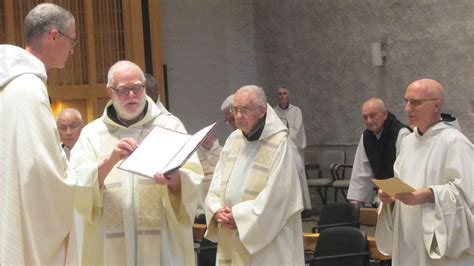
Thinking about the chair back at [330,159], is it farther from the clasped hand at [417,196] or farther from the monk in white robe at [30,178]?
the monk in white robe at [30,178]

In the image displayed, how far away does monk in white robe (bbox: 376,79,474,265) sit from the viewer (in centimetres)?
629

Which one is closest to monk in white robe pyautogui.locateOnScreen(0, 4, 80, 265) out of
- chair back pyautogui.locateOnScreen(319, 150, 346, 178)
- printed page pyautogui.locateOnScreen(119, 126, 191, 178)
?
printed page pyautogui.locateOnScreen(119, 126, 191, 178)

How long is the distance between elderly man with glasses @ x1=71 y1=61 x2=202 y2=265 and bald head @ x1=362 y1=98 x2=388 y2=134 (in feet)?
11.7

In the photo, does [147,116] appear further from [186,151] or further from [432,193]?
[432,193]

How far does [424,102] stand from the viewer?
6457 millimetres

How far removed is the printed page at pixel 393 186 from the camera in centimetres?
606

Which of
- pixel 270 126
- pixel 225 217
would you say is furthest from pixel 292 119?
pixel 225 217

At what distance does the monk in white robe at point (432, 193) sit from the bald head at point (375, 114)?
2256 millimetres

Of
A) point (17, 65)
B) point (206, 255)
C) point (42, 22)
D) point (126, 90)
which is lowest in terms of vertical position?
point (206, 255)

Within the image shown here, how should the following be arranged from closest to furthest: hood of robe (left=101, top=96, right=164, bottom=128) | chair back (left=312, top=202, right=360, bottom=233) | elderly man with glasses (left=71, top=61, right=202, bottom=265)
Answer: elderly man with glasses (left=71, top=61, right=202, bottom=265), hood of robe (left=101, top=96, right=164, bottom=128), chair back (left=312, top=202, right=360, bottom=233)

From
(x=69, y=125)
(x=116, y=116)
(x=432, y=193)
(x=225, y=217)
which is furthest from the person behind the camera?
(x=69, y=125)

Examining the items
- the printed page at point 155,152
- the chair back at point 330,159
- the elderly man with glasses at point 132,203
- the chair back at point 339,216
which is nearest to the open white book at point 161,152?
the printed page at point 155,152

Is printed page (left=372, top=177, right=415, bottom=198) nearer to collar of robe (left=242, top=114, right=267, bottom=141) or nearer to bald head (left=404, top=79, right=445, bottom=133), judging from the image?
bald head (left=404, top=79, right=445, bottom=133)

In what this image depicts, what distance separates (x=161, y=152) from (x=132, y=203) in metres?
0.51
